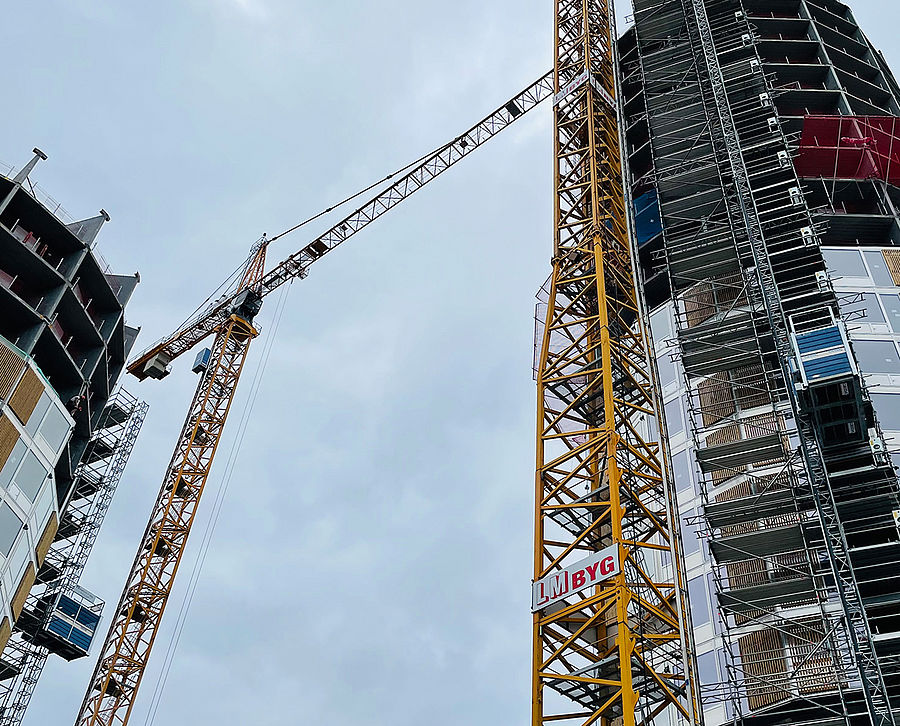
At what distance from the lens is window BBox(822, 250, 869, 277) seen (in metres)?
45.2

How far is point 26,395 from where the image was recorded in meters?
41.9

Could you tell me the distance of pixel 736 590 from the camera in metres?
34.0

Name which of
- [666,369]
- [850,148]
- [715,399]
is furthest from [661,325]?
[850,148]

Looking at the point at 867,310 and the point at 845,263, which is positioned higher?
the point at 845,263

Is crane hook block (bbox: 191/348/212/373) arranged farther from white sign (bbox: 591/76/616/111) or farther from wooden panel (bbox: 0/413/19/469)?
white sign (bbox: 591/76/616/111)

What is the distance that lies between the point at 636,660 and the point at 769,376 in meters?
18.1

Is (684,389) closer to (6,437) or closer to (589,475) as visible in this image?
(589,475)

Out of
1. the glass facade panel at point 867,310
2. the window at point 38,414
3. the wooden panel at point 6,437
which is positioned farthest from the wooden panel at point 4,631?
the glass facade panel at point 867,310

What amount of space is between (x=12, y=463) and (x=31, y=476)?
1.65m

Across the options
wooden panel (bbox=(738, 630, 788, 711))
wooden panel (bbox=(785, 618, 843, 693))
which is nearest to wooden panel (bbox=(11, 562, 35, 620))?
wooden panel (bbox=(738, 630, 788, 711))

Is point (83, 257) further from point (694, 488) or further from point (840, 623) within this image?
point (840, 623)

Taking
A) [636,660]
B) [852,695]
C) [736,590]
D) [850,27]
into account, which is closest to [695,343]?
[736,590]

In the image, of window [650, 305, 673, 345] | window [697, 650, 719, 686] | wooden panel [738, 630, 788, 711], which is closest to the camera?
wooden panel [738, 630, 788, 711]

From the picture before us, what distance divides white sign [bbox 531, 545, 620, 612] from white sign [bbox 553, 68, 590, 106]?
80.7 feet
